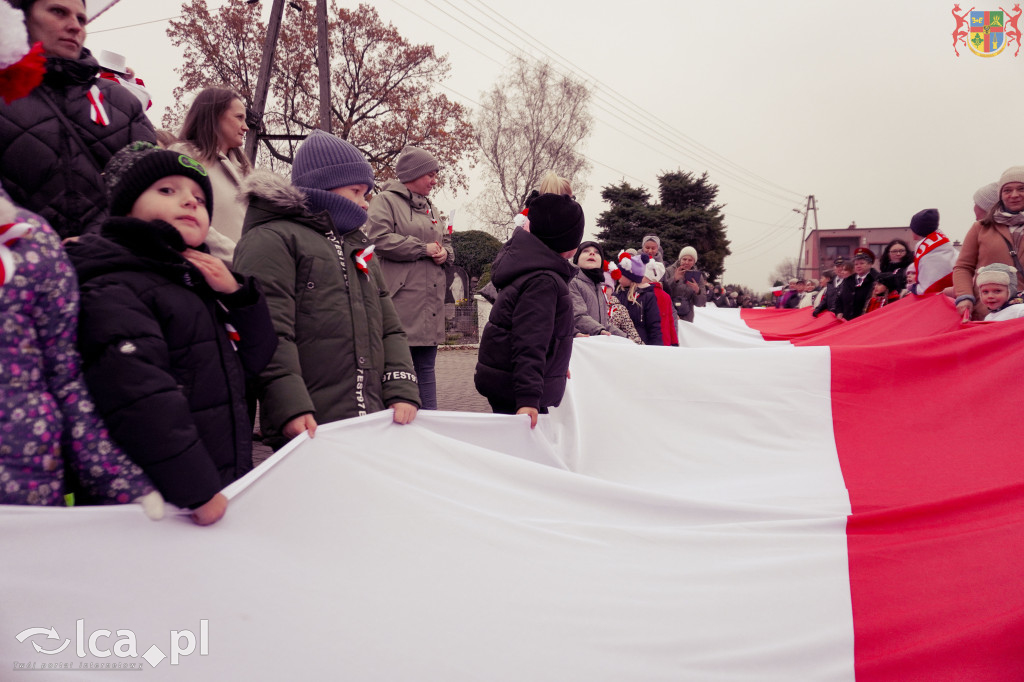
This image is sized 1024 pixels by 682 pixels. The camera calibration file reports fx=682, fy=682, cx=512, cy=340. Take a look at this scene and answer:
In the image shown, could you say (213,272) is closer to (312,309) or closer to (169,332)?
(169,332)

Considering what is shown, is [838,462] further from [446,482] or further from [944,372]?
[446,482]

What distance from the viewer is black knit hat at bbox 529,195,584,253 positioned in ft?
11.3

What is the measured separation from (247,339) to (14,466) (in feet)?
2.25

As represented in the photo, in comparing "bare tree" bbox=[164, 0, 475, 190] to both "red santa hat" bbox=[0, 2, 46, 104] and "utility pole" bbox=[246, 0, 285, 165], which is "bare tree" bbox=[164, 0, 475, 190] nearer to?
"utility pole" bbox=[246, 0, 285, 165]

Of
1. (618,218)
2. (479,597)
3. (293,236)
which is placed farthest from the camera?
(618,218)

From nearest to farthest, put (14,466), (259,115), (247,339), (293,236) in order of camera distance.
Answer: (14,466) < (247,339) < (293,236) < (259,115)

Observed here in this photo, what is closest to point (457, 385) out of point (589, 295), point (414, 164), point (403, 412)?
point (589, 295)

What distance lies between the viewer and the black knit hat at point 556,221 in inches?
136

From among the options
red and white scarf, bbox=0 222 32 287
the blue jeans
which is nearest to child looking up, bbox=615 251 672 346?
the blue jeans

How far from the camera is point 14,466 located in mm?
1559

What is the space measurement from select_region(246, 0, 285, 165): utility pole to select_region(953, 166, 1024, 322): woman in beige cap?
11.4 metres

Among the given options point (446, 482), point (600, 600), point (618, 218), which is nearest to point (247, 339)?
point (446, 482)

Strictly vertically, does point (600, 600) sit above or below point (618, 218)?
below

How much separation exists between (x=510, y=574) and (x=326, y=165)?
179 cm
